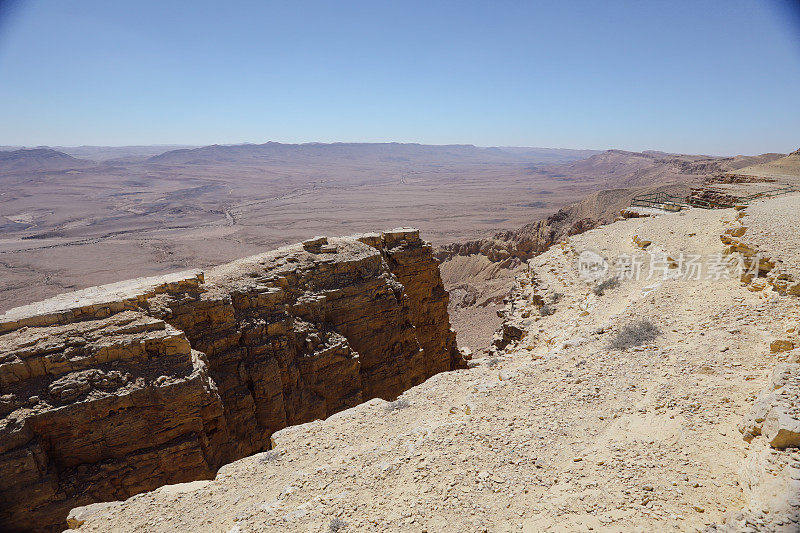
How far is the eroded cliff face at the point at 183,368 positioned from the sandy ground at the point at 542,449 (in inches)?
89.5

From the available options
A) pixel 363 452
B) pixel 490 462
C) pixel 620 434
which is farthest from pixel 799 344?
pixel 363 452

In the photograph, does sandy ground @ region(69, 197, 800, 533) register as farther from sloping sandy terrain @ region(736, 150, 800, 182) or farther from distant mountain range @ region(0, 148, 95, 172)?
distant mountain range @ region(0, 148, 95, 172)

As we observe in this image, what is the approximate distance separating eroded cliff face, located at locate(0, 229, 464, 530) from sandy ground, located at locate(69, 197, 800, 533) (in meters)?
2.27

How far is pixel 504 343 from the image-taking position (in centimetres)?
1273

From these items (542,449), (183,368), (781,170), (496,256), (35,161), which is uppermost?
(35,161)

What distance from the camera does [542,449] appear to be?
5453mm

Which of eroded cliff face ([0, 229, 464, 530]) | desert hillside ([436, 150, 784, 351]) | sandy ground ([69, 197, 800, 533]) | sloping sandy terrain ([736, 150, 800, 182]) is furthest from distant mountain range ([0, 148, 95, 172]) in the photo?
sloping sandy terrain ([736, 150, 800, 182])

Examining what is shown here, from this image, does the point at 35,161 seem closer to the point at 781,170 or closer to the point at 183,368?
the point at 183,368

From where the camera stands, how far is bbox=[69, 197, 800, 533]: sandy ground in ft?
14.4

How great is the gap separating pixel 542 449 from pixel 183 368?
7.68 m

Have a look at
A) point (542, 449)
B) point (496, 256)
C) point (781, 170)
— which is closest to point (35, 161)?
point (496, 256)

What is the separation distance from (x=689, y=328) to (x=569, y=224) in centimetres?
3602

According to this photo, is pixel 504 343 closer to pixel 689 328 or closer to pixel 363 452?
pixel 689 328

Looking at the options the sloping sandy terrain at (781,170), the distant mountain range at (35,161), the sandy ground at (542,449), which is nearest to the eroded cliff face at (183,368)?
the sandy ground at (542,449)
